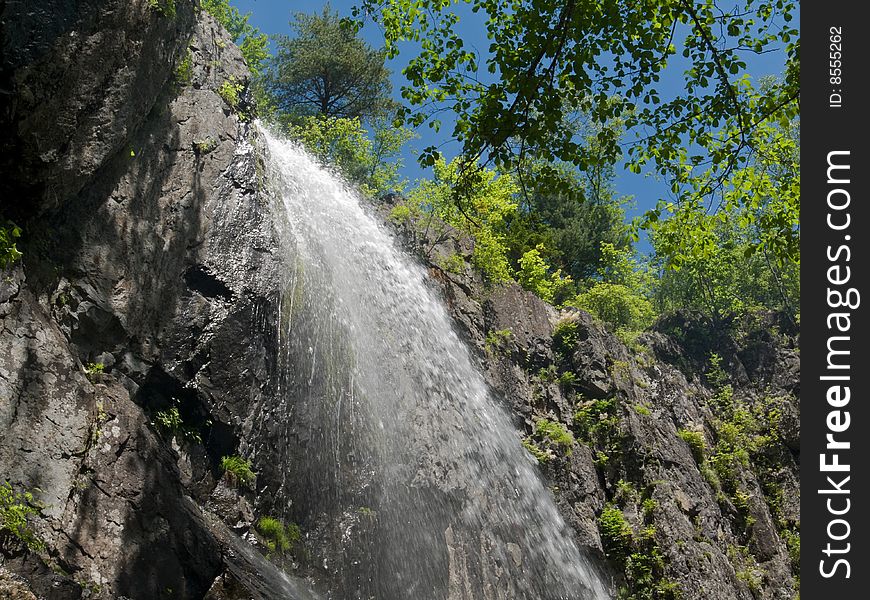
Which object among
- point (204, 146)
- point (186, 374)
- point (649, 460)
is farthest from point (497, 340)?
point (186, 374)

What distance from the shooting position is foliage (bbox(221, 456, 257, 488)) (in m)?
11.3

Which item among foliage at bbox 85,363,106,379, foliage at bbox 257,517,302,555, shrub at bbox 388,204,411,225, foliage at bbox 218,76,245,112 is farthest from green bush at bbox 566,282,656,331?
foliage at bbox 85,363,106,379

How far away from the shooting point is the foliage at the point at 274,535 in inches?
441

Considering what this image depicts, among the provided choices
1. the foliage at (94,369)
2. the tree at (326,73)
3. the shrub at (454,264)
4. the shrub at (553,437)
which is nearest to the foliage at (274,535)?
the foliage at (94,369)

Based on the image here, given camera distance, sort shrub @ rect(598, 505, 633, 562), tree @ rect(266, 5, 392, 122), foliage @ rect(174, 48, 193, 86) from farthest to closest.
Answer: tree @ rect(266, 5, 392, 122), shrub @ rect(598, 505, 633, 562), foliage @ rect(174, 48, 193, 86)

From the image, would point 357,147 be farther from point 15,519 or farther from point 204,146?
point 15,519

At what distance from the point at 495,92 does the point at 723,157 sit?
124 inches

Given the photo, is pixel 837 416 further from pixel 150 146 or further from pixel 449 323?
pixel 449 323

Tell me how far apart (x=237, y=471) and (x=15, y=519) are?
4.82 m

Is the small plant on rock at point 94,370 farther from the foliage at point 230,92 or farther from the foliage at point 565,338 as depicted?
the foliage at point 565,338

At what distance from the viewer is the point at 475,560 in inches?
522

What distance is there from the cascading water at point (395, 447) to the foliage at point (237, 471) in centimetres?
79

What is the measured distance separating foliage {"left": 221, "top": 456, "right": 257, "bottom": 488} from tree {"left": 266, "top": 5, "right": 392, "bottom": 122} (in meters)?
23.9

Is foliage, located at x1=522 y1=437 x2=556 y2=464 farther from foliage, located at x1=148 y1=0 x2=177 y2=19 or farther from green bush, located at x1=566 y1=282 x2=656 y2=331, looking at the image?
green bush, located at x1=566 y1=282 x2=656 y2=331
